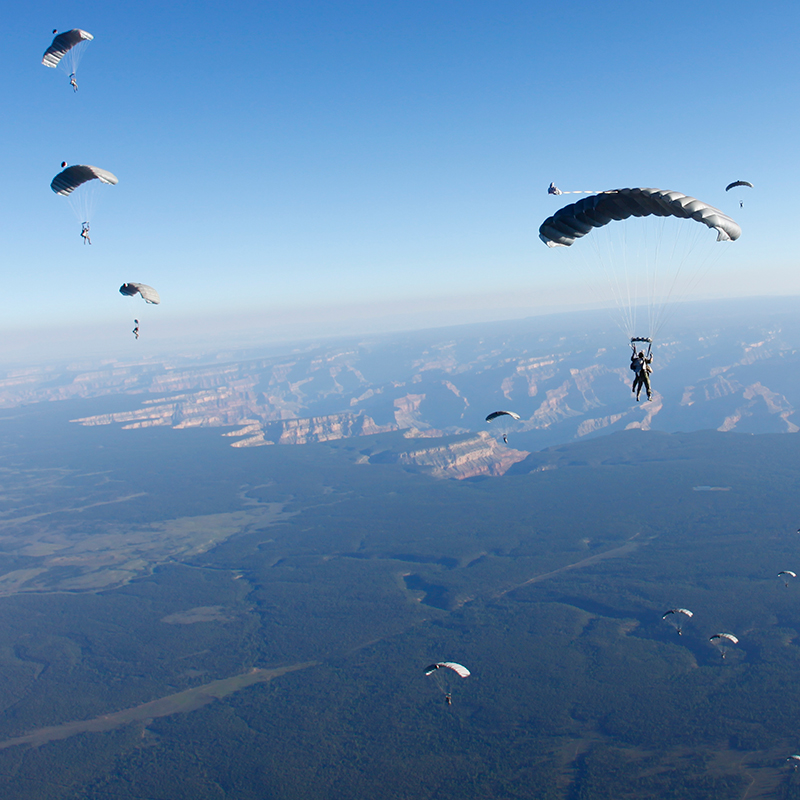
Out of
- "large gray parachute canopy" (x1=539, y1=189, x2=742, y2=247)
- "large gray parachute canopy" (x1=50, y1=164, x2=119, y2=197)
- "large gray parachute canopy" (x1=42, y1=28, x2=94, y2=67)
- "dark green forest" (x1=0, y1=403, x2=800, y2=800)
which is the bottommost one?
"dark green forest" (x1=0, y1=403, x2=800, y2=800)

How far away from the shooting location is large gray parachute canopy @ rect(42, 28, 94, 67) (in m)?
31.0

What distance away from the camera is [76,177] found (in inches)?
1366

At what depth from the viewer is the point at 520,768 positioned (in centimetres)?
9156

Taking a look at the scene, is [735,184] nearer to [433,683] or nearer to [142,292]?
[142,292]

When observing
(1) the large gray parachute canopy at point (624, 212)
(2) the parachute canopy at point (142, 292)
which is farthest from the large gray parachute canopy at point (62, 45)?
(1) the large gray parachute canopy at point (624, 212)

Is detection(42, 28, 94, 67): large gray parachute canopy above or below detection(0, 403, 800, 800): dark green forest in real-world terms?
above

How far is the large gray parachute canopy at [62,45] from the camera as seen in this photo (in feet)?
102

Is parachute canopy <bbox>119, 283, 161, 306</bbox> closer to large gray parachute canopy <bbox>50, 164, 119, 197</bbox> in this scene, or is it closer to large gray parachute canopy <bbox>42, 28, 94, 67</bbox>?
large gray parachute canopy <bbox>50, 164, 119, 197</bbox>

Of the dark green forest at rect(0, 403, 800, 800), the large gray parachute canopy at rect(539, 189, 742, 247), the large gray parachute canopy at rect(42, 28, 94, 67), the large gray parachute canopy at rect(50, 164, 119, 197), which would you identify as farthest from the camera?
the dark green forest at rect(0, 403, 800, 800)

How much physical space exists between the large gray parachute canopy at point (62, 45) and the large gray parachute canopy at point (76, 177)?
5.85 meters

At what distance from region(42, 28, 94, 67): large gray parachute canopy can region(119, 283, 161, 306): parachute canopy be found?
14.4m

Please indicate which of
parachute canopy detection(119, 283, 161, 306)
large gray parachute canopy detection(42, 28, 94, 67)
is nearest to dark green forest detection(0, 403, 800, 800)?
parachute canopy detection(119, 283, 161, 306)

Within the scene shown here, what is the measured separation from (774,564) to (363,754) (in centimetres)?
12882

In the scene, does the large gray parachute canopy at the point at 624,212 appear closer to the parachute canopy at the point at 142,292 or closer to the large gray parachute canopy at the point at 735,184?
the large gray parachute canopy at the point at 735,184
